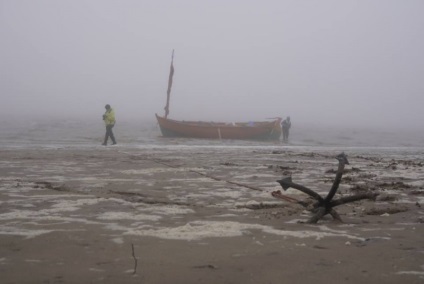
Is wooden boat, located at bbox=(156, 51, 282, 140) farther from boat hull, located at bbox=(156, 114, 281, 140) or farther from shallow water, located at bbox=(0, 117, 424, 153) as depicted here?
shallow water, located at bbox=(0, 117, 424, 153)

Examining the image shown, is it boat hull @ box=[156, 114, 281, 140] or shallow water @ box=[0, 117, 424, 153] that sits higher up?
boat hull @ box=[156, 114, 281, 140]

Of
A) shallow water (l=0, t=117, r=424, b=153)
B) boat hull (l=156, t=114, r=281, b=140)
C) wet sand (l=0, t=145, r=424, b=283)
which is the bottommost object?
wet sand (l=0, t=145, r=424, b=283)

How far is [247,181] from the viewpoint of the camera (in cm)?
828

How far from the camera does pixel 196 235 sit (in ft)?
13.6

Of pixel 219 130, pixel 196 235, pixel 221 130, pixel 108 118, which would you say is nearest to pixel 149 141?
pixel 219 130

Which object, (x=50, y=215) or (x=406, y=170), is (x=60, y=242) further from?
(x=406, y=170)

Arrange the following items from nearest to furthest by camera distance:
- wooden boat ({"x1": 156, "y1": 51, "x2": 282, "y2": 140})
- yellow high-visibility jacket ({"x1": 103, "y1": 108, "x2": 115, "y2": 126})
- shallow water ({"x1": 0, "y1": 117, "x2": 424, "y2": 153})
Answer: yellow high-visibility jacket ({"x1": 103, "y1": 108, "x2": 115, "y2": 126})
shallow water ({"x1": 0, "y1": 117, "x2": 424, "y2": 153})
wooden boat ({"x1": 156, "y1": 51, "x2": 282, "y2": 140})

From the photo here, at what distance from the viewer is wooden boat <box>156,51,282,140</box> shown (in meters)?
28.8

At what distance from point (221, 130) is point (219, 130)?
155 millimetres

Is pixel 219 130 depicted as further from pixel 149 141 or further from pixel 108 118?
pixel 108 118

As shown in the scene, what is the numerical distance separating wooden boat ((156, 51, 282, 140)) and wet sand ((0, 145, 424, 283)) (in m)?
20.9

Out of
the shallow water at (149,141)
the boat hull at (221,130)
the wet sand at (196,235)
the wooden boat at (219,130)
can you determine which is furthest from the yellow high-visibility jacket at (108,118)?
the wet sand at (196,235)

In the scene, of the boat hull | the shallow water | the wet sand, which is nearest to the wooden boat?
the boat hull

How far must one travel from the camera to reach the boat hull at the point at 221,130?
28.8 metres
